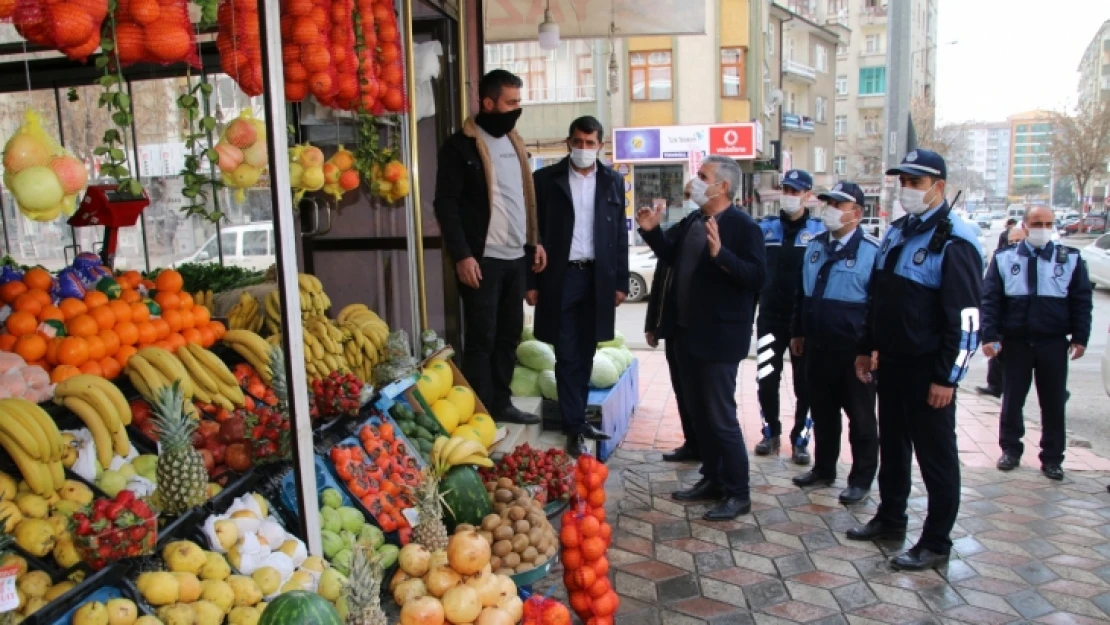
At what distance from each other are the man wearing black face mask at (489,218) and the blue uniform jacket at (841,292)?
5.96 feet

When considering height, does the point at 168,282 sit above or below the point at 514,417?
above

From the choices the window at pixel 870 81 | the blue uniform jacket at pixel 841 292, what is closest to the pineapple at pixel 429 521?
the blue uniform jacket at pixel 841 292

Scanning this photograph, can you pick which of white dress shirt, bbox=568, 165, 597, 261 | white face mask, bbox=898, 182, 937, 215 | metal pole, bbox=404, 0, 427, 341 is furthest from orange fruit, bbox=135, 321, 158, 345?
white face mask, bbox=898, 182, 937, 215

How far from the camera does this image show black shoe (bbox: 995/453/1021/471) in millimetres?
5746

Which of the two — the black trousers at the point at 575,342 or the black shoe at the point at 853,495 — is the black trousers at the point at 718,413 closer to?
the black trousers at the point at 575,342

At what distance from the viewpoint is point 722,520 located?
4766mm

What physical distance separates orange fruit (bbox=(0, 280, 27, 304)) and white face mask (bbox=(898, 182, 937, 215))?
440 centimetres

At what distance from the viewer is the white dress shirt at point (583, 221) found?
196 inches

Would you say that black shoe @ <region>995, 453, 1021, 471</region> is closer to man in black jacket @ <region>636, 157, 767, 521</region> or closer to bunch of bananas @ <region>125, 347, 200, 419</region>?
man in black jacket @ <region>636, 157, 767, 521</region>

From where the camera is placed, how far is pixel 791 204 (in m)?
6.07

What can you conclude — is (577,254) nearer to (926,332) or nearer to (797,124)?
(926,332)

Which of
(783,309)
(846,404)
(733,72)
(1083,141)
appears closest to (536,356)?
(783,309)

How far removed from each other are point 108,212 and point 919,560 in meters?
6.29

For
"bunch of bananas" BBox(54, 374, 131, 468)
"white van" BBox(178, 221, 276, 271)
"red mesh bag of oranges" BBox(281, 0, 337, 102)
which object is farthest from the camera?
"white van" BBox(178, 221, 276, 271)
